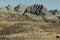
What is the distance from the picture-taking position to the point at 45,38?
178 feet

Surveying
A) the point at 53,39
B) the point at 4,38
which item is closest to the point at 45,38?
the point at 53,39

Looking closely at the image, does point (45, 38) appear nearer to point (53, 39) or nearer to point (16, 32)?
point (53, 39)

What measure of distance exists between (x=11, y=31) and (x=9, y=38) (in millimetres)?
10614

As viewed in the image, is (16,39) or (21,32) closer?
(16,39)

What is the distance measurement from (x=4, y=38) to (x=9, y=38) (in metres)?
1.46

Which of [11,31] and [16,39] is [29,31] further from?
[16,39]

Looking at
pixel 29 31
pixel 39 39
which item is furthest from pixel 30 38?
pixel 29 31

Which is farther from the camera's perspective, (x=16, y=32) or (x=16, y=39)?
(x=16, y=32)

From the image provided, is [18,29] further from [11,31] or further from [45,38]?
[45,38]

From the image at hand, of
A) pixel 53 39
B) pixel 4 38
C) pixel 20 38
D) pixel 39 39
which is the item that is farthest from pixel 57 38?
pixel 4 38

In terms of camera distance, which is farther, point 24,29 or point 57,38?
point 24,29

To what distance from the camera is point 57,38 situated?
54.7 metres

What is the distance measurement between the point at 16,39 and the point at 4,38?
3.99 metres

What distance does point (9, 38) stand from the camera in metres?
53.4
